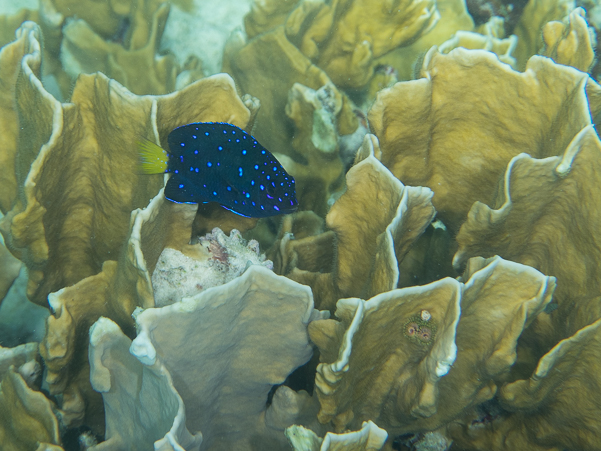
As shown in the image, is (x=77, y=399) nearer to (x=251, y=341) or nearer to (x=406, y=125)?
(x=251, y=341)

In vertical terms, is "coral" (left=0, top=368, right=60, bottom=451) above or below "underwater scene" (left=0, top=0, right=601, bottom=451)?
below

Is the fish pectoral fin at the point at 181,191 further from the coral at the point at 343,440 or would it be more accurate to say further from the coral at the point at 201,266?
the coral at the point at 343,440

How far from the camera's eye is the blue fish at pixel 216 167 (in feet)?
7.01

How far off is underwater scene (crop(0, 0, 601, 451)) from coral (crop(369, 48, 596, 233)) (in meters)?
0.01

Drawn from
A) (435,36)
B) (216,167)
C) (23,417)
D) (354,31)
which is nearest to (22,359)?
(23,417)

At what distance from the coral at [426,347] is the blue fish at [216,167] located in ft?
2.58

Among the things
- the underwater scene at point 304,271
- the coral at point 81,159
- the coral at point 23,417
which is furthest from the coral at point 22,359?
the coral at point 81,159

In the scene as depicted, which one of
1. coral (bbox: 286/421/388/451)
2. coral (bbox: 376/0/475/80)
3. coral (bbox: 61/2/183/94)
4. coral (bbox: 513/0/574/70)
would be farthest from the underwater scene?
coral (bbox: 61/2/183/94)

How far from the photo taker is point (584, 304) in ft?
7.22

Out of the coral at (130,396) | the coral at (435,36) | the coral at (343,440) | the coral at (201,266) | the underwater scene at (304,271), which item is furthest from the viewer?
the coral at (435,36)

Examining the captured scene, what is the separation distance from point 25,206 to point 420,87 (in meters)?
2.39

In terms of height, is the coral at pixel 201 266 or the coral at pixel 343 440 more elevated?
the coral at pixel 343 440

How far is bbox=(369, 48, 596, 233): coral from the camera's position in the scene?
2.38m

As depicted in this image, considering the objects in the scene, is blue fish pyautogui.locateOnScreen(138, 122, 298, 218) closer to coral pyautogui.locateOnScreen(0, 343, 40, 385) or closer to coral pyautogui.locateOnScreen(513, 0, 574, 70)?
coral pyautogui.locateOnScreen(0, 343, 40, 385)
